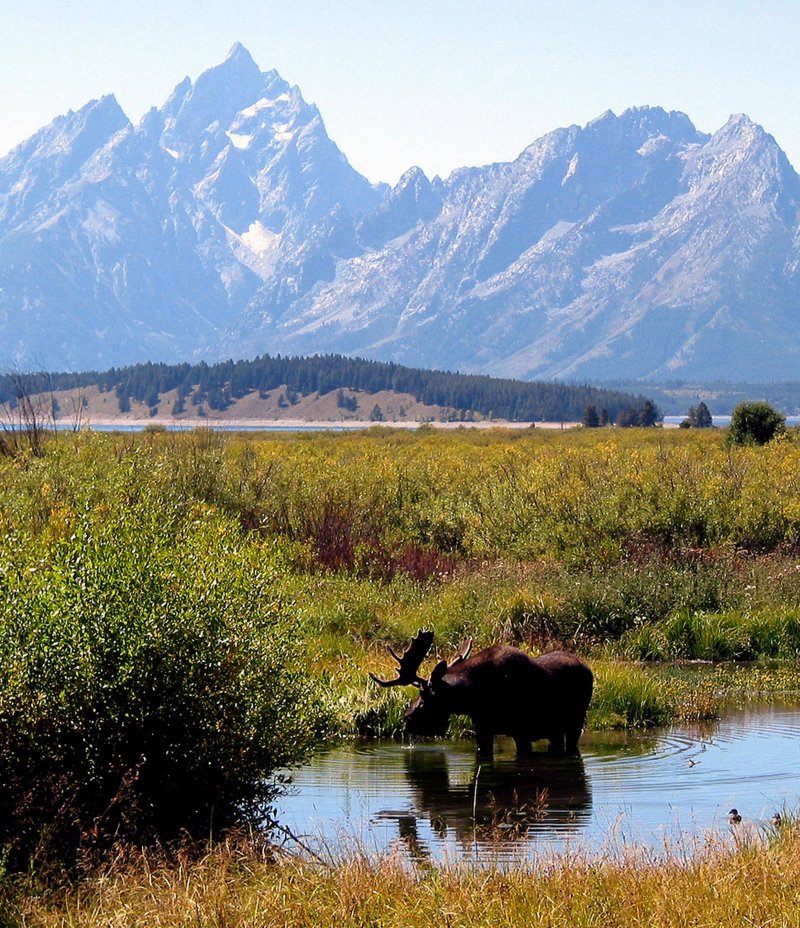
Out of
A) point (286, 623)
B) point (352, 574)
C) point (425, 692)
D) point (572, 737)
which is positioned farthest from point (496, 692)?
point (352, 574)

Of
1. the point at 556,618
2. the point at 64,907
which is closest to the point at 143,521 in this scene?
the point at 64,907

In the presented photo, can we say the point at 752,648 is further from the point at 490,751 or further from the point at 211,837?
the point at 211,837

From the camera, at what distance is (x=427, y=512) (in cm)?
4031

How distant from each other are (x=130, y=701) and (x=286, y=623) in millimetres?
1973

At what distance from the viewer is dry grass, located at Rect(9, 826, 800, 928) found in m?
10.0

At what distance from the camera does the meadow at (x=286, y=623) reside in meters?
11.5

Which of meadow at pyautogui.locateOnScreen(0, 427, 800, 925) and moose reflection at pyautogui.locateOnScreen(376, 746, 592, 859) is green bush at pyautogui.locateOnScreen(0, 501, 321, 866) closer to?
meadow at pyautogui.locateOnScreen(0, 427, 800, 925)

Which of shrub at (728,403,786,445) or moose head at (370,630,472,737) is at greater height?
shrub at (728,403,786,445)

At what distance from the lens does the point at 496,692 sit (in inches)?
664

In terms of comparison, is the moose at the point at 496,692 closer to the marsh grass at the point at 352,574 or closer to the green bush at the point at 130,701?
the marsh grass at the point at 352,574

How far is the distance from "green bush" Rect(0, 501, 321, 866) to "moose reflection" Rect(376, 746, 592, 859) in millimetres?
1915

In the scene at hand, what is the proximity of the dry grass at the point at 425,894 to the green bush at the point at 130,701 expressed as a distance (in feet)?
3.34

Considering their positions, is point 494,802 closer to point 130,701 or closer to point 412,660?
point 412,660

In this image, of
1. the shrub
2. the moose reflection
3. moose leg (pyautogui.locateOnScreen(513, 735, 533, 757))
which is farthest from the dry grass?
the shrub
